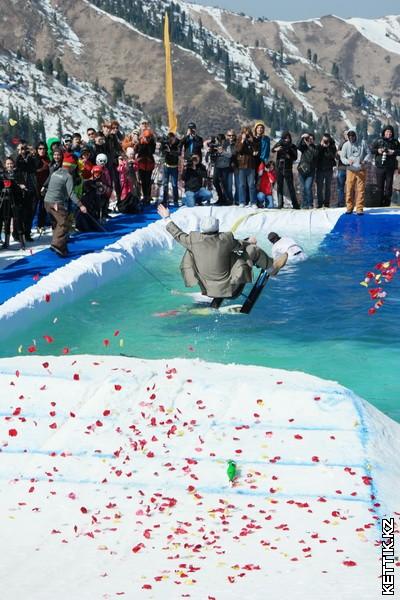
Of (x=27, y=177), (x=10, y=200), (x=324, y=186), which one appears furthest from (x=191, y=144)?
(x=10, y=200)

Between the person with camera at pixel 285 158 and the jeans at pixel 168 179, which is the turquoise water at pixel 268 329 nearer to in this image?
the person with camera at pixel 285 158

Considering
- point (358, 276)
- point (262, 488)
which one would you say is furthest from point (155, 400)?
point (358, 276)

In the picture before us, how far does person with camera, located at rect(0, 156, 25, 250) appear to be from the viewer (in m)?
13.5

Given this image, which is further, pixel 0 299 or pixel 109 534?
pixel 0 299

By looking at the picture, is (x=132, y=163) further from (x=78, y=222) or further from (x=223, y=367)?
(x=223, y=367)

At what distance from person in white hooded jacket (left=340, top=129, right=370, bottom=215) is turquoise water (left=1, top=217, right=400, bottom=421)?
3604 mm

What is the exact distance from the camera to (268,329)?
11750mm

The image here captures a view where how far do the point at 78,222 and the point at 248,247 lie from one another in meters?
6.71

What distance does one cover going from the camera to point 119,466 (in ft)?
21.0

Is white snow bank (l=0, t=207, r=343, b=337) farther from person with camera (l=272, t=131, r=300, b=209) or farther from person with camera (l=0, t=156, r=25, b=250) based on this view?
person with camera (l=0, t=156, r=25, b=250)

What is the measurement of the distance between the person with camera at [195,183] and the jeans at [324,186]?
2.72 metres

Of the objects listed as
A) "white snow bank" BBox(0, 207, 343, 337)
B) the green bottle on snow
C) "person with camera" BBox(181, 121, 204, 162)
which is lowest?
the green bottle on snow

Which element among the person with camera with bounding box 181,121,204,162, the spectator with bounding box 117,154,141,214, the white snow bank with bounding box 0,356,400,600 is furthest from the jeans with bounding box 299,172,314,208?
the white snow bank with bounding box 0,356,400,600

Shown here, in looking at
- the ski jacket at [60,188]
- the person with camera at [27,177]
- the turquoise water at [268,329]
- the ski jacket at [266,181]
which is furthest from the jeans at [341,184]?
the ski jacket at [60,188]
